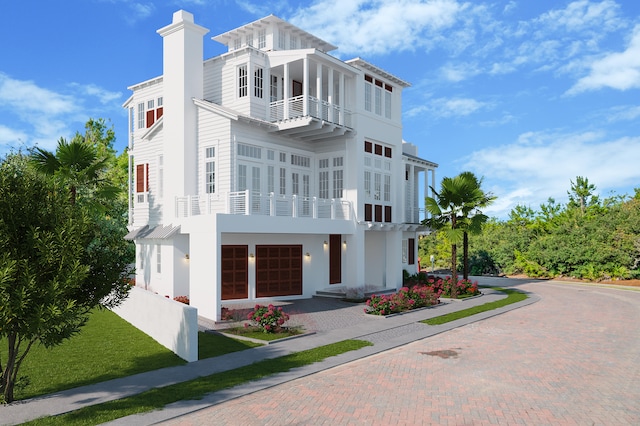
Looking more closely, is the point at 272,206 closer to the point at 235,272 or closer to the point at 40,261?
the point at 235,272

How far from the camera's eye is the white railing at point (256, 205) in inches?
731

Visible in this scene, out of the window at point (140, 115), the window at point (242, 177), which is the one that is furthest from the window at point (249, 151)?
the window at point (140, 115)

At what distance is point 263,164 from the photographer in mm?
22250

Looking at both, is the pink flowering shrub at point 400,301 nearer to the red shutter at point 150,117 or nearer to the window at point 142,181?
the window at point 142,181

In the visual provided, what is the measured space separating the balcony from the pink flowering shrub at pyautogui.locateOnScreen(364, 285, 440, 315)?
307 inches

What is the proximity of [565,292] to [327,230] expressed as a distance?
53.0 ft

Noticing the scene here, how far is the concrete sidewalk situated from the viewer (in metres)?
8.72

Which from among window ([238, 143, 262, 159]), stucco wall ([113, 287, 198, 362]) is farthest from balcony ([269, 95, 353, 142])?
stucco wall ([113, 287, 198, 362])

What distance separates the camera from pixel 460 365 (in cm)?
1201

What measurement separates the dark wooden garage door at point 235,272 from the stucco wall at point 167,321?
4443mm

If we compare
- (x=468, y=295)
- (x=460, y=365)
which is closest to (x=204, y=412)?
(x=460, y=365)

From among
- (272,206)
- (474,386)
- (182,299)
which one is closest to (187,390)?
(474,386)

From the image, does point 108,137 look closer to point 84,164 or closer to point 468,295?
point 84,164

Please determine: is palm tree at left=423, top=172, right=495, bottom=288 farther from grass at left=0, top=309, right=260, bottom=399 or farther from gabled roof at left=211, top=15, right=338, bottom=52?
grass at left=0, top=309, right=260, bottom=399
